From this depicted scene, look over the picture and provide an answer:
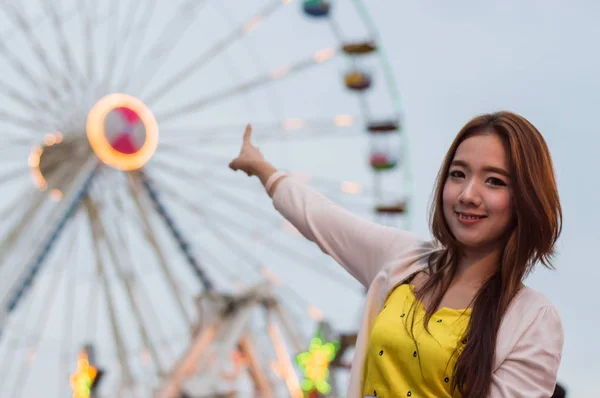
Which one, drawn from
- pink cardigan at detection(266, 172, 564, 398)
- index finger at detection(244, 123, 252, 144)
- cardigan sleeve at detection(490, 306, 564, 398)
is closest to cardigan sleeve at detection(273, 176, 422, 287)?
pink cardigan at detection(266, 172, 564, 398)

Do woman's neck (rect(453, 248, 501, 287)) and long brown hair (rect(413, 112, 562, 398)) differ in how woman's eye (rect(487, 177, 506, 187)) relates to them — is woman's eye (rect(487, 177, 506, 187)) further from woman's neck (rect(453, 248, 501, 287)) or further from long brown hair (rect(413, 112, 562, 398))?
woman's neck (rect(453, 248, 501, 287))

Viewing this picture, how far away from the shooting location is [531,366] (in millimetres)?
2045

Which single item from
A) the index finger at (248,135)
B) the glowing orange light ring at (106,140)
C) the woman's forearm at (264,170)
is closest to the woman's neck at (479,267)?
the woman's forearm at (264,170)

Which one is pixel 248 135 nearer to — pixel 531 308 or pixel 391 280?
pixel 391 280

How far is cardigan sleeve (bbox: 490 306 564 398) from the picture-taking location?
204cm

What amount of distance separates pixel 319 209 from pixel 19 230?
13786mm

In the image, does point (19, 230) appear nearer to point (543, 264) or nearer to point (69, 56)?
point (69, 56)

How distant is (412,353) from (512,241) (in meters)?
0.32

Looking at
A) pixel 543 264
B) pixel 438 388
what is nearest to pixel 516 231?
pixel 543 264

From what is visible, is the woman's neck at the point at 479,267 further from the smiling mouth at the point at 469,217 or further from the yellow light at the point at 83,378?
the yellow light at the point at 83,378

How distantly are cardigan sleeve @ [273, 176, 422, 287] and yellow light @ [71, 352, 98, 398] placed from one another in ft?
49.9

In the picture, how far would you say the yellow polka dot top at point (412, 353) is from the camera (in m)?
2.07

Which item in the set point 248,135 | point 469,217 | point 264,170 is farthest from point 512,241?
point 248,135

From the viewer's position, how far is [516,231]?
2.17 meters
